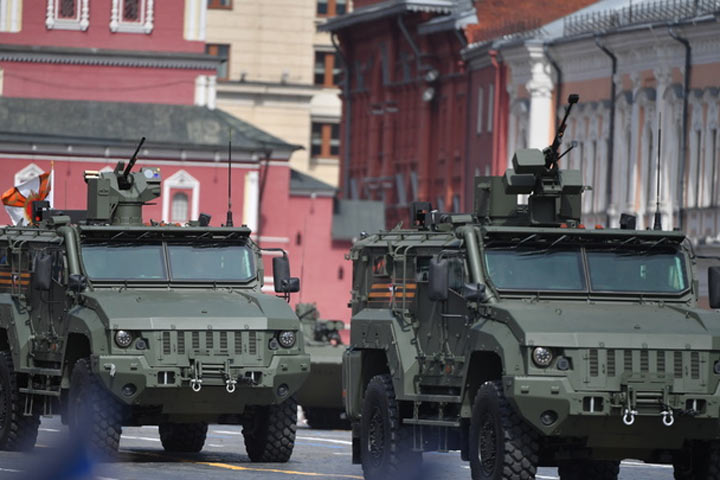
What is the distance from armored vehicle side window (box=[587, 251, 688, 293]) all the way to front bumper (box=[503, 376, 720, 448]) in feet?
5.18

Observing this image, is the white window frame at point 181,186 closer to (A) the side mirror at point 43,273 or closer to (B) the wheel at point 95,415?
(A) the side mirror at point 43,273

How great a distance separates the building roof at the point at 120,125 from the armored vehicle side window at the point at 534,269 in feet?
161

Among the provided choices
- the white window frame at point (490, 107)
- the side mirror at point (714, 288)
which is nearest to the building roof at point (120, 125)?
the white window frame at point (490, 107)

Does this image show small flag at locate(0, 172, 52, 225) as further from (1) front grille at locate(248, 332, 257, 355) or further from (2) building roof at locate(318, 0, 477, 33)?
(2) building roof at locate(318, 0, 477, 33)

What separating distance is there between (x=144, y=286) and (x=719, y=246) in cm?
2663

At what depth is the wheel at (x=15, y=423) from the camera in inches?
1014

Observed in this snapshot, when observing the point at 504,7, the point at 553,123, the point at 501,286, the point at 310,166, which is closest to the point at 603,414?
the point at 501,286

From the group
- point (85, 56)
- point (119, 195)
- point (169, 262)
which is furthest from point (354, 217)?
point (169, 262)

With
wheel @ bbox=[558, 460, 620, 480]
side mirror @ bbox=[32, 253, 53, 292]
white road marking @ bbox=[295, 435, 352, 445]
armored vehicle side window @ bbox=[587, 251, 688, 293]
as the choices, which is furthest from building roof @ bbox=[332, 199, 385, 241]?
armored vehicle side window @ bbox=[587, 251, 688, 293]

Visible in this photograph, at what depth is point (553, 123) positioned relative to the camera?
6212 centimetres

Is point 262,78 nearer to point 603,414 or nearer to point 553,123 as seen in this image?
point 553,123

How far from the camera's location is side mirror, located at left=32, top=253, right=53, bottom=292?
24.3 m

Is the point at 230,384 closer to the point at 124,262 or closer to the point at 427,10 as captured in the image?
the point at 124,262

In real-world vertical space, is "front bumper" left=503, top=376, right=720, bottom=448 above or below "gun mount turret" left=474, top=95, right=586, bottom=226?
below
